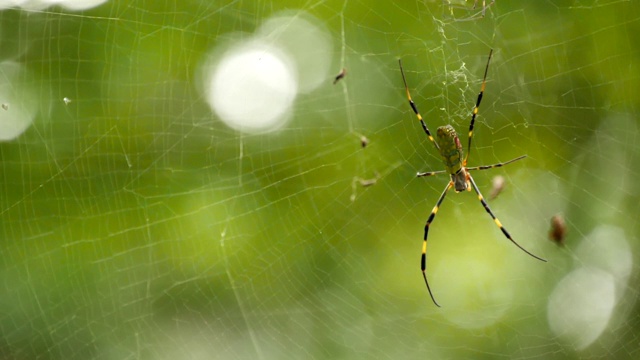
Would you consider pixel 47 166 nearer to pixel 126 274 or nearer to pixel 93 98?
pixel 93 98

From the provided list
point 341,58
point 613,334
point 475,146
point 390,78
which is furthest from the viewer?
point 341,58

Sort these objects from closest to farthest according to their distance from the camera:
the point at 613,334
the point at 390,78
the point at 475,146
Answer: the point at 475,146 → the point at 613,334 → the point at 390,78

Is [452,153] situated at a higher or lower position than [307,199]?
higher

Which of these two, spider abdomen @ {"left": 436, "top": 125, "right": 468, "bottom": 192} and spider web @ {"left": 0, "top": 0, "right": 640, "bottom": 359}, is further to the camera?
spider web @ {"left": 0, "top": 0, "right": 640, "bottom": 359}

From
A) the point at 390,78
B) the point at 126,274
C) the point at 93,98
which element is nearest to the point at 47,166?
the point at 93,98

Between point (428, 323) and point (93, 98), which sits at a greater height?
point (93, 98)

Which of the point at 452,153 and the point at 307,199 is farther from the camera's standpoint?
the point at 307,199

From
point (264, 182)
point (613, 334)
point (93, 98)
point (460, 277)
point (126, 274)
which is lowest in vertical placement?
point (613, 334)

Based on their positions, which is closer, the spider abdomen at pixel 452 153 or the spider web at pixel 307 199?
the spider abdomen at pixel 452 153
